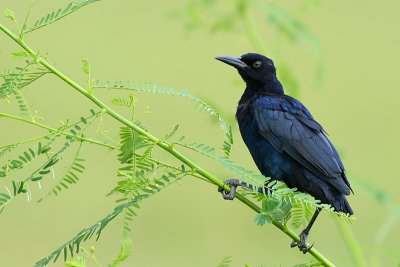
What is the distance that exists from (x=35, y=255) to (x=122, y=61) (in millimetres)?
5330

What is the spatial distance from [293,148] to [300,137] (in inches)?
2.1

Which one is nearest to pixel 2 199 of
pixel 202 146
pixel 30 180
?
pixel 30 180

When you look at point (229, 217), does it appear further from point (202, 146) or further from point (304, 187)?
point (202, 146)

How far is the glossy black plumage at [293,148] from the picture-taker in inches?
157

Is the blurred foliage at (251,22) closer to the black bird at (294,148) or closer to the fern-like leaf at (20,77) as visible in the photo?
the black bird at (294,148)

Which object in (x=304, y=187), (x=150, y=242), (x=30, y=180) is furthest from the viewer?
(x=150, y=242)

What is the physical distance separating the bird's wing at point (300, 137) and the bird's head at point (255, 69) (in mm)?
443

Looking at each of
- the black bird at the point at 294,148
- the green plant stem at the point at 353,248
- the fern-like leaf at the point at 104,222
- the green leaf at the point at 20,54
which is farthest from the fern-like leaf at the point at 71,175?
the green plant stem at the point at 353,248

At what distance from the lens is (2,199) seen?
2393 mm

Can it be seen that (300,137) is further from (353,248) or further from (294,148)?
(353,248)

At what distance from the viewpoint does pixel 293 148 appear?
407cm

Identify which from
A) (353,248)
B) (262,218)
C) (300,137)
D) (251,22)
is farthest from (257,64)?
(262,218)

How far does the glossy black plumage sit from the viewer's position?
3986 millimetres

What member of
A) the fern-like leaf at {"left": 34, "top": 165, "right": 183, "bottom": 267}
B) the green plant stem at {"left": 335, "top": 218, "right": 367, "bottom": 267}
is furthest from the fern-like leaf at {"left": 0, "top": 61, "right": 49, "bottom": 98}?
the green plant stem at {"left": 335, "top": 218, "right": 367, "bottom": 267}
